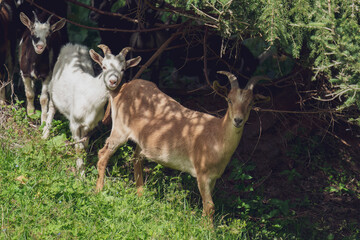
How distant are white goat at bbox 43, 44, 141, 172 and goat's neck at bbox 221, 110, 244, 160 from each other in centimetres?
144

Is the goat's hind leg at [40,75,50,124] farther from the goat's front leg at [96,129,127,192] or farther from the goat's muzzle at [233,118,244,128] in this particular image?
the goat's muzzle at [233,118,244,128]

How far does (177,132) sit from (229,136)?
693 mm

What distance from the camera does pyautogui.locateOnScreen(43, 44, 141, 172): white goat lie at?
623 centimetres

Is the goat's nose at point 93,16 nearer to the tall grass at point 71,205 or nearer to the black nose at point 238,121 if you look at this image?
the tall grass at point 71,205

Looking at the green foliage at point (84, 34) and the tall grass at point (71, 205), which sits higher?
the tall grass at point (71, 205)

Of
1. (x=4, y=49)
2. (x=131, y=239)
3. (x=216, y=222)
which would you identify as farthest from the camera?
(x=4, y=49)

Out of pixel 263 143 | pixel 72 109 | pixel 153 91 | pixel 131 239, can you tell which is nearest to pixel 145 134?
pixel 153 91

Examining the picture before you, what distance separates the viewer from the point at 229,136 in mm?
5574

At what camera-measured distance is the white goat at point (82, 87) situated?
623 cm

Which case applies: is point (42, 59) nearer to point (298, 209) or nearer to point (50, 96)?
point (50, 96)

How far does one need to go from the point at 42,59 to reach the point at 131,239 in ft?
11.2

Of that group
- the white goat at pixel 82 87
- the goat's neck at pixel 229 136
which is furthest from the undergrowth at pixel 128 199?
the goat's neck at pixel 229 136

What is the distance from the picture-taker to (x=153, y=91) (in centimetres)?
635

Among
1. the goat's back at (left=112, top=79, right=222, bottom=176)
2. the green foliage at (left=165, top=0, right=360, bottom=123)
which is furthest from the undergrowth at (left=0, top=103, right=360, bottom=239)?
the green foliage at (left=165, top=0, right=360, bottom=123)
